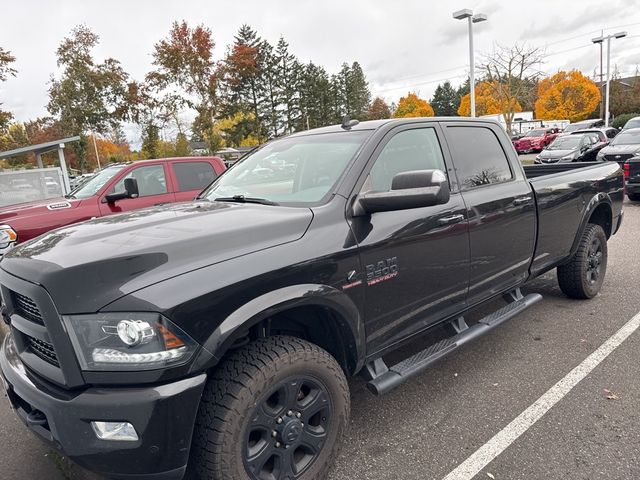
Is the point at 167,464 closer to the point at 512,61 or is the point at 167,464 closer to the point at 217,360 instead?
the point at 217,360

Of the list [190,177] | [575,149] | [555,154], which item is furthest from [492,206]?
[575,149]

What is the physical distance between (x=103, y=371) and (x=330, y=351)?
1187 millimetres

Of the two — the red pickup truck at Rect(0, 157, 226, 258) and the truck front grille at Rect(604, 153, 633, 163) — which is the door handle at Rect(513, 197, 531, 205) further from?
the truck front grille at Rect(604, 153, 633, 163)

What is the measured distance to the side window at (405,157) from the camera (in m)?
2.85

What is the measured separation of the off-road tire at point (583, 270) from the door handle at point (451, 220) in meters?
2.19

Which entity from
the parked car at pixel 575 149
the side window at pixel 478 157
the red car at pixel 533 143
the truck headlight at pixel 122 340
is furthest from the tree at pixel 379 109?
the truck headlight at pixel 122 340

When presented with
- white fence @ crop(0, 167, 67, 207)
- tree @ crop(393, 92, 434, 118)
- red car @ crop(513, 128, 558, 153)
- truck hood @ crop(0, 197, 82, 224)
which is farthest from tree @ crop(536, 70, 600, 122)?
truck hood @ crop(0, 197, 82, 224)

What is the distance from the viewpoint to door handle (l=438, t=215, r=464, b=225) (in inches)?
119

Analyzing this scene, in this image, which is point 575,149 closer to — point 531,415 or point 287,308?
point 531,415

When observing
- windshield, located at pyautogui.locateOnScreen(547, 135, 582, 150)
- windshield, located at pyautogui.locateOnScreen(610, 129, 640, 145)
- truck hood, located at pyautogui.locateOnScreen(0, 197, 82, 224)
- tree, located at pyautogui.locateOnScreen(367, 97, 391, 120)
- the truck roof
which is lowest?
windshield, located at pyautogui.locateOnScreen(547, 135, 582, 150)

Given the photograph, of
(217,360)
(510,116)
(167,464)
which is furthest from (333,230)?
(510,116)

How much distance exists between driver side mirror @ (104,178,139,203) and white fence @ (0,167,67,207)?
6.05 meters

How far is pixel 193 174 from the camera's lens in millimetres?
7621

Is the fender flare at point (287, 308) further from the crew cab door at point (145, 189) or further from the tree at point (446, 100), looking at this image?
the tree at point (446, 100)
